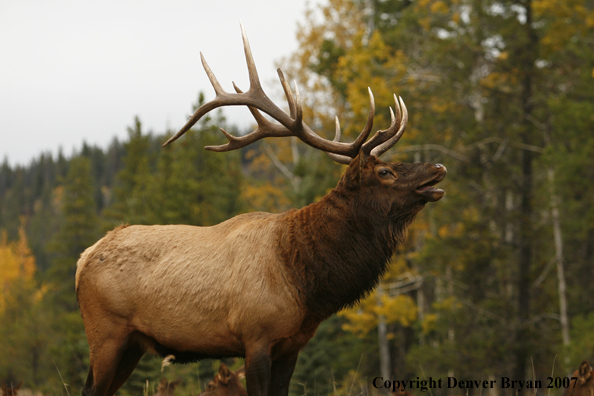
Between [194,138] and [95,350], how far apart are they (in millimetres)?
21557

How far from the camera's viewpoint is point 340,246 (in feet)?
13.8

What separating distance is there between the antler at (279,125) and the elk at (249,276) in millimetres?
313

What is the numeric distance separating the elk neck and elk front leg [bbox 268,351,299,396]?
0.40 m

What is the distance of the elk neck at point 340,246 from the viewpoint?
4.12m

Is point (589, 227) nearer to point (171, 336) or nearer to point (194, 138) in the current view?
point (171, 336)

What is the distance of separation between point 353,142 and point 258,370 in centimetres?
190

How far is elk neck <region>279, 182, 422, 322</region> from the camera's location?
412 centimetres

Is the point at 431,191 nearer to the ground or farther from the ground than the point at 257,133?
nearer to the ground

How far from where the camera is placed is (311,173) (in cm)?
1759

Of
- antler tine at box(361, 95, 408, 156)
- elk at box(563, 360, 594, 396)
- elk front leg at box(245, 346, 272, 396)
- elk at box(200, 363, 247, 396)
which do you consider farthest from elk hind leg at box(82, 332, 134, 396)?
elk at box(563, 360, 594, 396)

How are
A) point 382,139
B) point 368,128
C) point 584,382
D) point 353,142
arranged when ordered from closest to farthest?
point 584,382 → point 368,128 → point 353,142 → point 382,139

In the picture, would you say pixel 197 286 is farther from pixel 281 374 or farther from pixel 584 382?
pixel 584 382

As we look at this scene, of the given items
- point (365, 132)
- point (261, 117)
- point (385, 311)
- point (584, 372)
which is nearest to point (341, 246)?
point (365, 132)

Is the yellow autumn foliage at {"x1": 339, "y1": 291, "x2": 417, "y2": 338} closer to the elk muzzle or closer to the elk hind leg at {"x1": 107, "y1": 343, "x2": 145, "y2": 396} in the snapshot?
the elk hind leg at {"x1": 107, "y1": 343, "x2": 145, "y2": 396}
